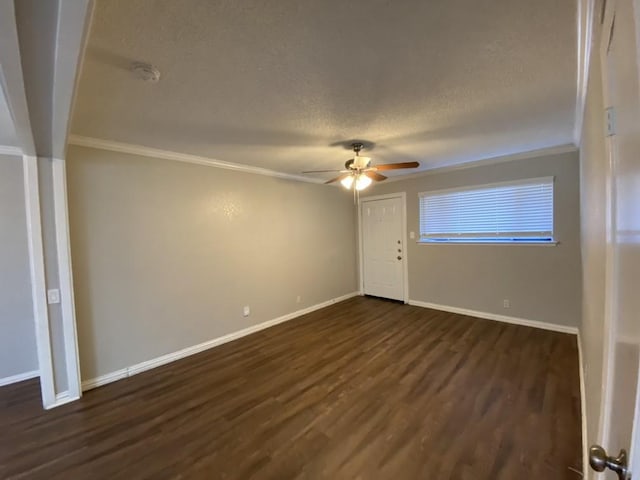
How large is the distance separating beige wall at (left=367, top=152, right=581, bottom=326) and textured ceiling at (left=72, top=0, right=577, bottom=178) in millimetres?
900

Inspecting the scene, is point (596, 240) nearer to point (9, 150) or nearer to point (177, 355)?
point (177, 355)

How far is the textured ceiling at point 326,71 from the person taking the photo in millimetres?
1255

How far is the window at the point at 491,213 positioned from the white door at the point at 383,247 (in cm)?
49

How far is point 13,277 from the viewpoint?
2.72m

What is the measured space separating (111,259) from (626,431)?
3.52m

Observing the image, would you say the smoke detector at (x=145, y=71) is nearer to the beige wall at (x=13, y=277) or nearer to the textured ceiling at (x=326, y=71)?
the textured ceiling at (x=326, y=71)

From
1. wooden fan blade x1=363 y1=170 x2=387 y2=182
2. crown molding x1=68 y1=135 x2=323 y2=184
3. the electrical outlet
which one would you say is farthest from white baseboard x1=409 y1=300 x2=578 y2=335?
the electrical outlet

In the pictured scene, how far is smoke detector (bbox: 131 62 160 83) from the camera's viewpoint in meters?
1.56

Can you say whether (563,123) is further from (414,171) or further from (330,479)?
(330,479)

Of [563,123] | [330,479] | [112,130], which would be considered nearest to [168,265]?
[112,130]

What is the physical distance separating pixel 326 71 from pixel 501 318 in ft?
13.3

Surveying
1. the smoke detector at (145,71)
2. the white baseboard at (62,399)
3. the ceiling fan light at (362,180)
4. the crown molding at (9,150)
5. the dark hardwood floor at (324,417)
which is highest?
the smoke detector at (145,71)

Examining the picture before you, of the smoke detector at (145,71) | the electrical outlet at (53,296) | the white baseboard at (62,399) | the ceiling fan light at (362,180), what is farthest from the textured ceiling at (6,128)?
the ceiling fan light at (362,180)

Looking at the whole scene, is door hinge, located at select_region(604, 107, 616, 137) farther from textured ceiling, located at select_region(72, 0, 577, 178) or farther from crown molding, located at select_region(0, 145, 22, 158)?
crown molding, located at select_region(0, 145, 22, 158)
